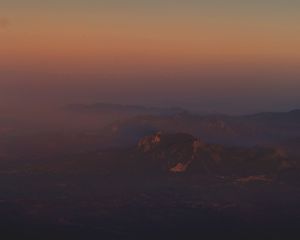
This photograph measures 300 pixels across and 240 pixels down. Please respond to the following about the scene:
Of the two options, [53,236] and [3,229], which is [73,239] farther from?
[3,229]

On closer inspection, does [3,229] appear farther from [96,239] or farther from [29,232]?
[96,239]

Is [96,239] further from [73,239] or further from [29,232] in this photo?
[29,232]

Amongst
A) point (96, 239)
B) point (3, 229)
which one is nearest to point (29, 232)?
point (3, 229)

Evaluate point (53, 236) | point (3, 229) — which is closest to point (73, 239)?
point (53, 236)

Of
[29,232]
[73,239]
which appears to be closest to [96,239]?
[73,239]

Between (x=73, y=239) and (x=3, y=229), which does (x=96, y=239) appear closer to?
(x=73, y=239)
